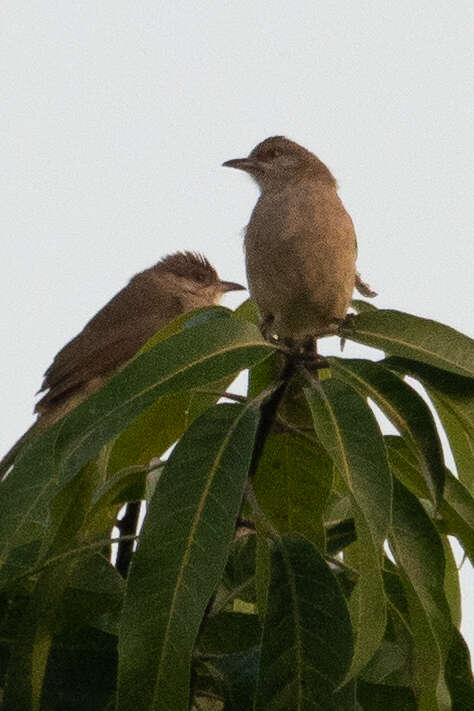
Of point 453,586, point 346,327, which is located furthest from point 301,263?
point 453,586

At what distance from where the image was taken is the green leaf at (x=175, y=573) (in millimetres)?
2391

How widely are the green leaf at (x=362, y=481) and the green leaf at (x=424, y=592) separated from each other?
19 cm

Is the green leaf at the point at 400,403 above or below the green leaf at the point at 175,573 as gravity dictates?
above

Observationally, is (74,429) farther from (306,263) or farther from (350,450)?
(306,263)

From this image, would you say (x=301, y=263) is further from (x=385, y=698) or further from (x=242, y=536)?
(x=385, y=698)

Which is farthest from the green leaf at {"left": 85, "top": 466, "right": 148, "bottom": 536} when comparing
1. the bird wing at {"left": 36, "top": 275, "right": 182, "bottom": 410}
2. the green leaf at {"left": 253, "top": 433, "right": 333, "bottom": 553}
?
the bird wing at {"left": 36, "top": 275, "right": 182, "bottom": 410}

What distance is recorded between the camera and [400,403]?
9.26 feet

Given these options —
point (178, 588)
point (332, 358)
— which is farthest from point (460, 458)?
point (178, 588)

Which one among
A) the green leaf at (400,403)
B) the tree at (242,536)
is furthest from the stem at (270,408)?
the green leaf at (400,403)

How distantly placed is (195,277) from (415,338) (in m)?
6.99

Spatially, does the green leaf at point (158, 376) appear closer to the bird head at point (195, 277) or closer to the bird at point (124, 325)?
the bird at point (124, 325)

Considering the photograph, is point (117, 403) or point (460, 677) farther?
point (460, 677)

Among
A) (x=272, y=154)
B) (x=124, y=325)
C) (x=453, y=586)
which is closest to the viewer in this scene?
(x=453, y=586)

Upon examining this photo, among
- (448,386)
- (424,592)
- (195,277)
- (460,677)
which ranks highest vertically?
(195,277)
